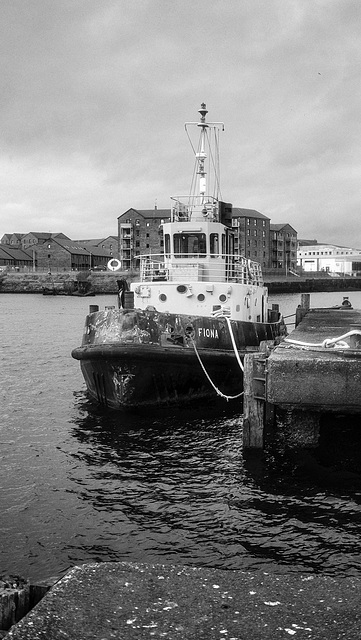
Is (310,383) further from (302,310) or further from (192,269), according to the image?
(302,310)

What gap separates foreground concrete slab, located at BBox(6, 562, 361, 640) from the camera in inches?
144

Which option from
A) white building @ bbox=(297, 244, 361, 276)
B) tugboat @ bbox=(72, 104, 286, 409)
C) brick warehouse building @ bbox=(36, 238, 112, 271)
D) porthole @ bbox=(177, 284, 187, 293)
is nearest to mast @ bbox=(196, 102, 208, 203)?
tugboat @ bbox=(72, 104, 286, 409)

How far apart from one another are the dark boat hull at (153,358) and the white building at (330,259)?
126 m

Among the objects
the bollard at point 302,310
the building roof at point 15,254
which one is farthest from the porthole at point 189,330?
the building roof at point 15,254

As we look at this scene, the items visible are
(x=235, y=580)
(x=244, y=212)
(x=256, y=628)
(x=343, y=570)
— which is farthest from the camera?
(x=244, y=212)

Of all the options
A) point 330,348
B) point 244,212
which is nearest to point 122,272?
point 244,212

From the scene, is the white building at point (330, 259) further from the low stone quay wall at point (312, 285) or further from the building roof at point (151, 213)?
the building roof at point (151, 213)

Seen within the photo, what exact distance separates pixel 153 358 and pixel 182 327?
1.43m

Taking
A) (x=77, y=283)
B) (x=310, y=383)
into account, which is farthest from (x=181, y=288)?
(x=77, y=283)

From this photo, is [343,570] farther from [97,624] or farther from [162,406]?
[162,406]

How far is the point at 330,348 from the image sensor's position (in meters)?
10.5

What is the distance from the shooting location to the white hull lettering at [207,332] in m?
14.8

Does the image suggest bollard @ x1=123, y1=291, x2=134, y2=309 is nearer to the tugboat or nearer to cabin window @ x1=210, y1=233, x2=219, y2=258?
the tugboat

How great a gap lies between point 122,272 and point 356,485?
8841cm
